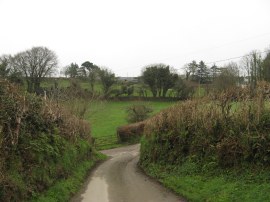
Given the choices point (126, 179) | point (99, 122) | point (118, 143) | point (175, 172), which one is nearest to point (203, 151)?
point (175, 172)

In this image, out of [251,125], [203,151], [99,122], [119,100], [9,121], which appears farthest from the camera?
[119,100]

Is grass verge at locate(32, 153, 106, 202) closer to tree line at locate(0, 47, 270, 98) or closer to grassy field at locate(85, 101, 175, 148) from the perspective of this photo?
grassy field at locate(85, 101, 175, 148)

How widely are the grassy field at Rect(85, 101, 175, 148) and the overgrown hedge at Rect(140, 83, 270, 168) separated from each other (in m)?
21.7

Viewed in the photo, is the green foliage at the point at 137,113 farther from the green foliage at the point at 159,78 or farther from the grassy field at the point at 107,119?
the green foliage at the point at 159,78

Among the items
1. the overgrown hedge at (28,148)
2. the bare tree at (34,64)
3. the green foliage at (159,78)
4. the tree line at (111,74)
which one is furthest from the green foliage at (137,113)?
the overgrown hedge at (28,148)

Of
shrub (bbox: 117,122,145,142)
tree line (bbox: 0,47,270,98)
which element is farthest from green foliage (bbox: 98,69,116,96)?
shrub (bbox: 117,122,145,142)

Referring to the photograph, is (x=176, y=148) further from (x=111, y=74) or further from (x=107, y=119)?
(x=111, y=74)

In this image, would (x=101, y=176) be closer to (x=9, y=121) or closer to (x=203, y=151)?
(x=203, y=151)

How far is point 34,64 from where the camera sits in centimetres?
6056

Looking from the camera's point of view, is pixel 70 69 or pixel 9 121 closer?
pixel 9 121

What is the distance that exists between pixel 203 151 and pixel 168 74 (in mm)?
54296

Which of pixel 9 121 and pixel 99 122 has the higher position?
pixel 9 121

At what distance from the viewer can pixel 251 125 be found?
1206cm

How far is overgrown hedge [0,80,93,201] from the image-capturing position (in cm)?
951
